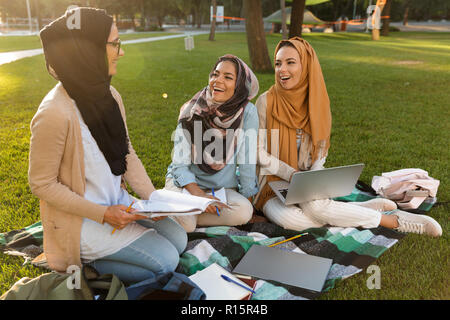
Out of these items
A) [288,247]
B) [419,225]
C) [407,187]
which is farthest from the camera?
[407,187]

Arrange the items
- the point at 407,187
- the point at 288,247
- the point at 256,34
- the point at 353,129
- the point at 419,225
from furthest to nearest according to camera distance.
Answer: the point at 256,34
the point at 353,129
the point at 407,187
the point at 419,225
the point at 288,247

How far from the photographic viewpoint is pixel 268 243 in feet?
9.47

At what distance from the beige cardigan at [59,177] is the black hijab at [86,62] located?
0.09 meters

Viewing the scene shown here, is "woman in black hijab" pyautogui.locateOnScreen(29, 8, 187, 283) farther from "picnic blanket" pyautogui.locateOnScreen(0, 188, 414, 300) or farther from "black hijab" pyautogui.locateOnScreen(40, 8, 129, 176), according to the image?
"picnic blanket" pyautogui.locateOnScreen(0, 188, 414, 300)

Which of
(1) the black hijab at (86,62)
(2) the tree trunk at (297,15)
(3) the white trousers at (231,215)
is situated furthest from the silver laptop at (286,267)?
(2) the tree trunk at (297,15)

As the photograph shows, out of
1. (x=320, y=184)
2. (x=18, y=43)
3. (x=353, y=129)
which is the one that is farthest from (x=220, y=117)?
(x=18, y=43)

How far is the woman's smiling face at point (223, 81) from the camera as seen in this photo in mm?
2920

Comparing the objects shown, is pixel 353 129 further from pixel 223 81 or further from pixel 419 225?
pixel 223 81

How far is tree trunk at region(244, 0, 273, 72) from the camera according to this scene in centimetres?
1025

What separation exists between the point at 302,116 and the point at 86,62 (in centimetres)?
199

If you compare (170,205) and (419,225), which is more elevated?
(170,205)

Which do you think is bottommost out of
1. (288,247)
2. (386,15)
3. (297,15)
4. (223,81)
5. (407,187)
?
(288,247)

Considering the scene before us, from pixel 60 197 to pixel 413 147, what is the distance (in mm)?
4771

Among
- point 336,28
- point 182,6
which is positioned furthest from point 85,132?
point 182,6
